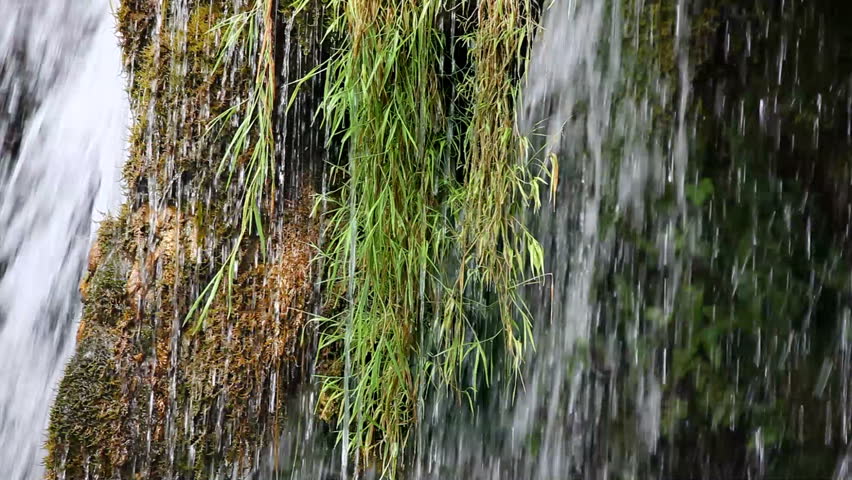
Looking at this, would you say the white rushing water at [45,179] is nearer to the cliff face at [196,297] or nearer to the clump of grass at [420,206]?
the cliff face at [196,297]

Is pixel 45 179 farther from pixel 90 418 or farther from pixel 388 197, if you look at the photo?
pixel 388 197

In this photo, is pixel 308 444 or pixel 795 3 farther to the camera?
pixel 308 444

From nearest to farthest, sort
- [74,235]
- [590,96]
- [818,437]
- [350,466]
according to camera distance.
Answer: [818,437] < [590,96] < [350,466] < [74,235]

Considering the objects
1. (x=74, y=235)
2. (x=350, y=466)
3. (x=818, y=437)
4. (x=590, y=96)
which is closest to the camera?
(x=818, y=437)

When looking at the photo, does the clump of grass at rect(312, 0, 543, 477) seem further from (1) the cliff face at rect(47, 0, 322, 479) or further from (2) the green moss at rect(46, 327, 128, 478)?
(2) the green moss at rect(46, 327, 128, 478)

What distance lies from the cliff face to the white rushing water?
0.59 meters

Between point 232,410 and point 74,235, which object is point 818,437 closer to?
point 232,410

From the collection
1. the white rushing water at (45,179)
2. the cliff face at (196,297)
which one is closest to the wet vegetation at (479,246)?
the cliff face at (196,297)

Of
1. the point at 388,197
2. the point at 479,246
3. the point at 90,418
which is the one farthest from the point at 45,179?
the point at 479,246

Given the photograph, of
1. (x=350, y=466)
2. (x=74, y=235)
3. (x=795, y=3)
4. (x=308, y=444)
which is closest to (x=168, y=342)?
(x=308, y=444)

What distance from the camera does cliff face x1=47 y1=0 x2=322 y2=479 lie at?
2.17 metres

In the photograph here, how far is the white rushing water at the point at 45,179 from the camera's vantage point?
2.85 m

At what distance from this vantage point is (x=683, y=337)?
177cm

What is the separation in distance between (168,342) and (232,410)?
0.90ft
